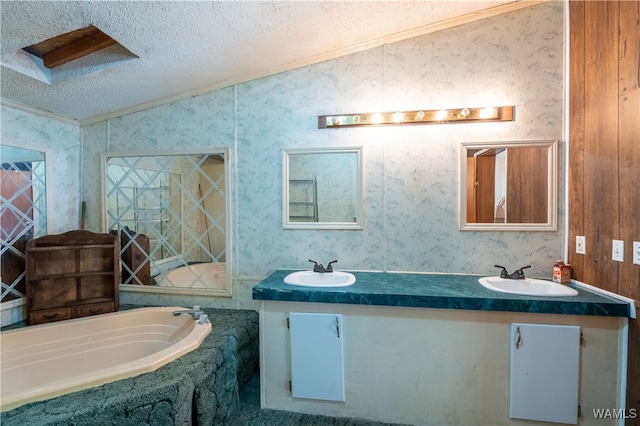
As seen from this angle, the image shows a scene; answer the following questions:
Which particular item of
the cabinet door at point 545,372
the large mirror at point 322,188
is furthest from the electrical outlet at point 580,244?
the large mirror at point 322,188

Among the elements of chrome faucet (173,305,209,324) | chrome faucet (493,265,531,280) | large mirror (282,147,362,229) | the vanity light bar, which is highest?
the vanity light bar

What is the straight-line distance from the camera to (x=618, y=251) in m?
1.55

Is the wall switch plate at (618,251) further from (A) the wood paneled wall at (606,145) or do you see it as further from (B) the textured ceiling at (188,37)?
(B) the textured ceiling at (188,37)

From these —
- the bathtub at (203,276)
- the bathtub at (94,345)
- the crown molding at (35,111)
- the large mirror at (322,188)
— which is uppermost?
the crown molding at (35,111)

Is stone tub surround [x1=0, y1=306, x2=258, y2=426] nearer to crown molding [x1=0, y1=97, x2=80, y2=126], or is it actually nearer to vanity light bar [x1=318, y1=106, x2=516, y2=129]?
vanity light bar [x1=318, y1=106, x2=516, y2=129]

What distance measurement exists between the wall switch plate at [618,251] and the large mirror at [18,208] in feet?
13.0

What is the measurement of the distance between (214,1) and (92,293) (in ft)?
7.48

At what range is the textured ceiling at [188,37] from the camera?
4.43 ft

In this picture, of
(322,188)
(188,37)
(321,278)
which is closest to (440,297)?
(321,278)

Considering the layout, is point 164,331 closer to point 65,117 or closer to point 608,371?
point 65,117

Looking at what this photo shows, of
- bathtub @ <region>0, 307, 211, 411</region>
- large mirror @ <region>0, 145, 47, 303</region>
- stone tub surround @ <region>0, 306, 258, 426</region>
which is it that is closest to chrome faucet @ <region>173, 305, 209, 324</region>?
bathtub @ <region>0, 307, 211, 411</region>

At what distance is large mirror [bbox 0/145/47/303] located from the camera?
77.5 inches

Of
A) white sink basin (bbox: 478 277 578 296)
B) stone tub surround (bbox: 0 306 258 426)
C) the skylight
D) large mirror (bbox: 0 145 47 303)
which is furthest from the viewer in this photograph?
large mirror (bbox: 0 145 47 303)

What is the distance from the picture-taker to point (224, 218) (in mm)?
2311
